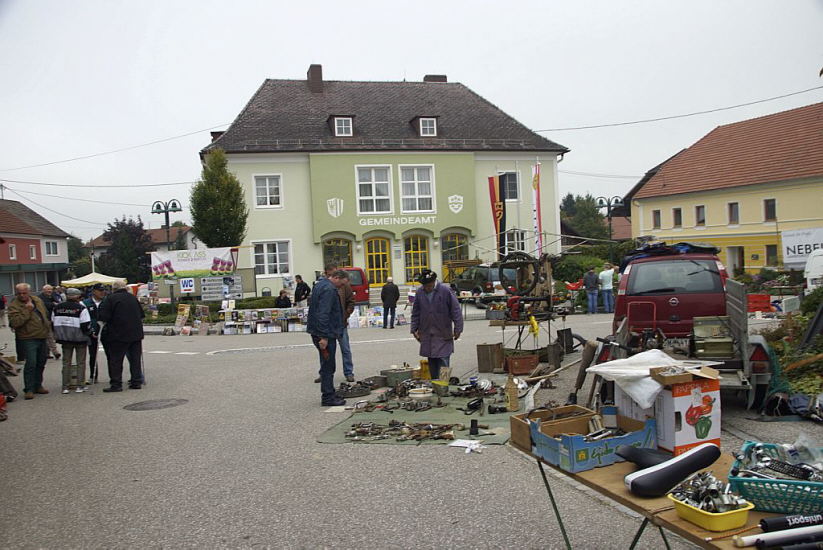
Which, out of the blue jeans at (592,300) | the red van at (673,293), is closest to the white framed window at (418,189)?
the blue jeans at (592,300)

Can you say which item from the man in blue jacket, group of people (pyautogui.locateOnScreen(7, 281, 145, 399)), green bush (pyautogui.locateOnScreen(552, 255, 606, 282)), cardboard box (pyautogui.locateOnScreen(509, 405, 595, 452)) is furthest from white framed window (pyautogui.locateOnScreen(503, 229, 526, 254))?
cardboard box (pyautogui.locateOnScreen(509, 405, 595, 452))

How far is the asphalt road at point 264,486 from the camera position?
16.5ft

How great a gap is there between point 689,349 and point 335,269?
5384mm

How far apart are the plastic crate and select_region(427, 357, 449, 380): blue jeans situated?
23.4ft

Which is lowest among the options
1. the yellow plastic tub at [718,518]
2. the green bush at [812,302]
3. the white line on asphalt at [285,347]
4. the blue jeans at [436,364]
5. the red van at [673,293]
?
the white line on asphalt at [285,347]

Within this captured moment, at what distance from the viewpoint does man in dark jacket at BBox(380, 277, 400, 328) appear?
21625 mm

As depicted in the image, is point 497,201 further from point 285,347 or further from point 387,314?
point 285,347

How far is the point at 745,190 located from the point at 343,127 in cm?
2412

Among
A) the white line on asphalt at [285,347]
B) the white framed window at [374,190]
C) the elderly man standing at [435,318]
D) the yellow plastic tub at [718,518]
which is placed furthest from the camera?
the white framed window at [374,190]

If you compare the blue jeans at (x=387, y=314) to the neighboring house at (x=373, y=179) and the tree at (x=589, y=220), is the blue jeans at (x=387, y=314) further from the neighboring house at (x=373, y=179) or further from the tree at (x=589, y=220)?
the tree at (x=589, y=220)

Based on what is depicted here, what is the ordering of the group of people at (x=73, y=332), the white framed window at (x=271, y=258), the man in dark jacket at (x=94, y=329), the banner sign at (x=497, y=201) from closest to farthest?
the group of people at (x=73, y=332) → the man in dark jacket at (x=94, y=329) → the banner sign at (x=497, y=201) → the white framed window at (x=271, y=258)

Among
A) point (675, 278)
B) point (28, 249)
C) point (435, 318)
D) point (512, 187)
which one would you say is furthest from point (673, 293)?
point (28, 249)

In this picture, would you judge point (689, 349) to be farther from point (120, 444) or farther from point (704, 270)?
point (120, 444)

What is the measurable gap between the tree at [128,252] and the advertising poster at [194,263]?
91.2 ft
